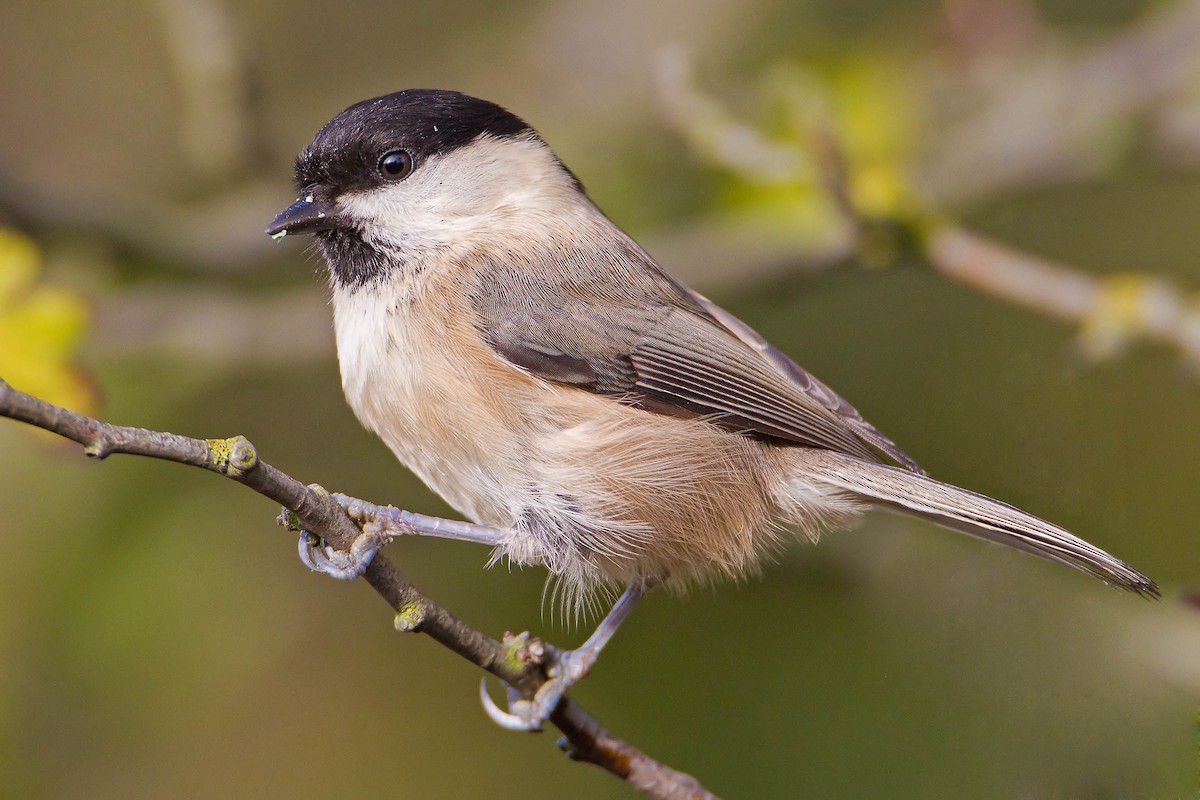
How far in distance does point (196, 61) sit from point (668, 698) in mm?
2236

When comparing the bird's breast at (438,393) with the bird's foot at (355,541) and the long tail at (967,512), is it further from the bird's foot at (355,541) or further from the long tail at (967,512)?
the long tail at (967,512)

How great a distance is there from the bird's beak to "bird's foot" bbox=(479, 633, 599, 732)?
860 millimetres

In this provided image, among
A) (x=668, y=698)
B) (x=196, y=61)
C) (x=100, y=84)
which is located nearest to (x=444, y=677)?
(x=668, y=698)

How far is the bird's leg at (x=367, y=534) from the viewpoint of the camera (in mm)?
1570

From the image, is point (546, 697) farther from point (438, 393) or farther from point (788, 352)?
point (788, 352)

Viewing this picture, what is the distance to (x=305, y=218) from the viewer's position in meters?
2.02

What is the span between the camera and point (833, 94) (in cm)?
326

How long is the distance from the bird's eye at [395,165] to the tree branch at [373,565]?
814mm

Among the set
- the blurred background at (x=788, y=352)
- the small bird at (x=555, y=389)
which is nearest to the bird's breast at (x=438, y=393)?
the small bird at (x=555, y=389)

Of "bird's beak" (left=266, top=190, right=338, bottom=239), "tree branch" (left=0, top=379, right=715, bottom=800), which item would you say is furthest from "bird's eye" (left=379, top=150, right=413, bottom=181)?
"tree branch" (left=0, top=379, right=715, bottom=800)

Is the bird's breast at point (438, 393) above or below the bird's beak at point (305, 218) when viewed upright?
below

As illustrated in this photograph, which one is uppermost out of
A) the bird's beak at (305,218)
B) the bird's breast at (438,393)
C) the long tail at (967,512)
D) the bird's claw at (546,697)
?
the bird's beak at (305,218)

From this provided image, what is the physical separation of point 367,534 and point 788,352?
1.98m

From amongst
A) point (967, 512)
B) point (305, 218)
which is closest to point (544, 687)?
point (967, 512)
